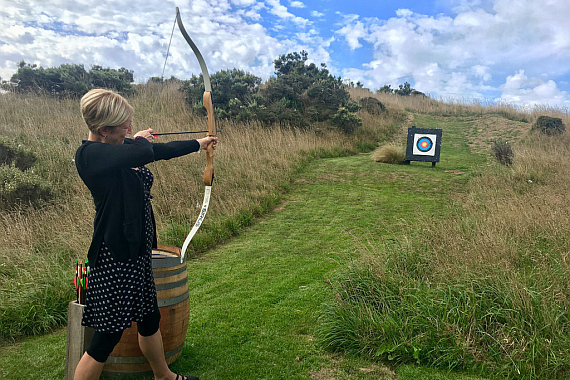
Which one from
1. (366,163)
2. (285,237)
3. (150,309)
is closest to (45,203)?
(285,237)

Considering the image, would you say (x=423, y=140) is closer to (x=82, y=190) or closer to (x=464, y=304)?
(x=82, y=190)

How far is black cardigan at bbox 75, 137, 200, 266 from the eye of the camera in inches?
78.5

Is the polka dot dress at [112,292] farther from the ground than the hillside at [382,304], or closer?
farther from the ground

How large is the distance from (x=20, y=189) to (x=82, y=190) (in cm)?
97

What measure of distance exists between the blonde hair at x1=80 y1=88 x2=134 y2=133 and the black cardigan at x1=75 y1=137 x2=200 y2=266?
0.11 metres

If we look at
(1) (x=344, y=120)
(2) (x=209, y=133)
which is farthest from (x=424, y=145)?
(2) (x=209, y=133)

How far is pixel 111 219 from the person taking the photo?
206 centimetres

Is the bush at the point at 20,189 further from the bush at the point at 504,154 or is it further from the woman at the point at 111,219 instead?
the bush at the point at 504,154

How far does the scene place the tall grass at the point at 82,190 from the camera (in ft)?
14.0

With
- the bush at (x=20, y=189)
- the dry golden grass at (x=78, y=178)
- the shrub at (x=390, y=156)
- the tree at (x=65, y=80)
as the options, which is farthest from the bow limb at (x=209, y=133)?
the tree at (x=65, y=80)

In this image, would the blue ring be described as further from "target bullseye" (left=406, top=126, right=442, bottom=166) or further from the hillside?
the hillside

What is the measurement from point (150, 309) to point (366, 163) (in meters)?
9.61

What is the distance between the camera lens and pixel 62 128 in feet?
35.6

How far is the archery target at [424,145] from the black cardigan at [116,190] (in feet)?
Result: 34.6
